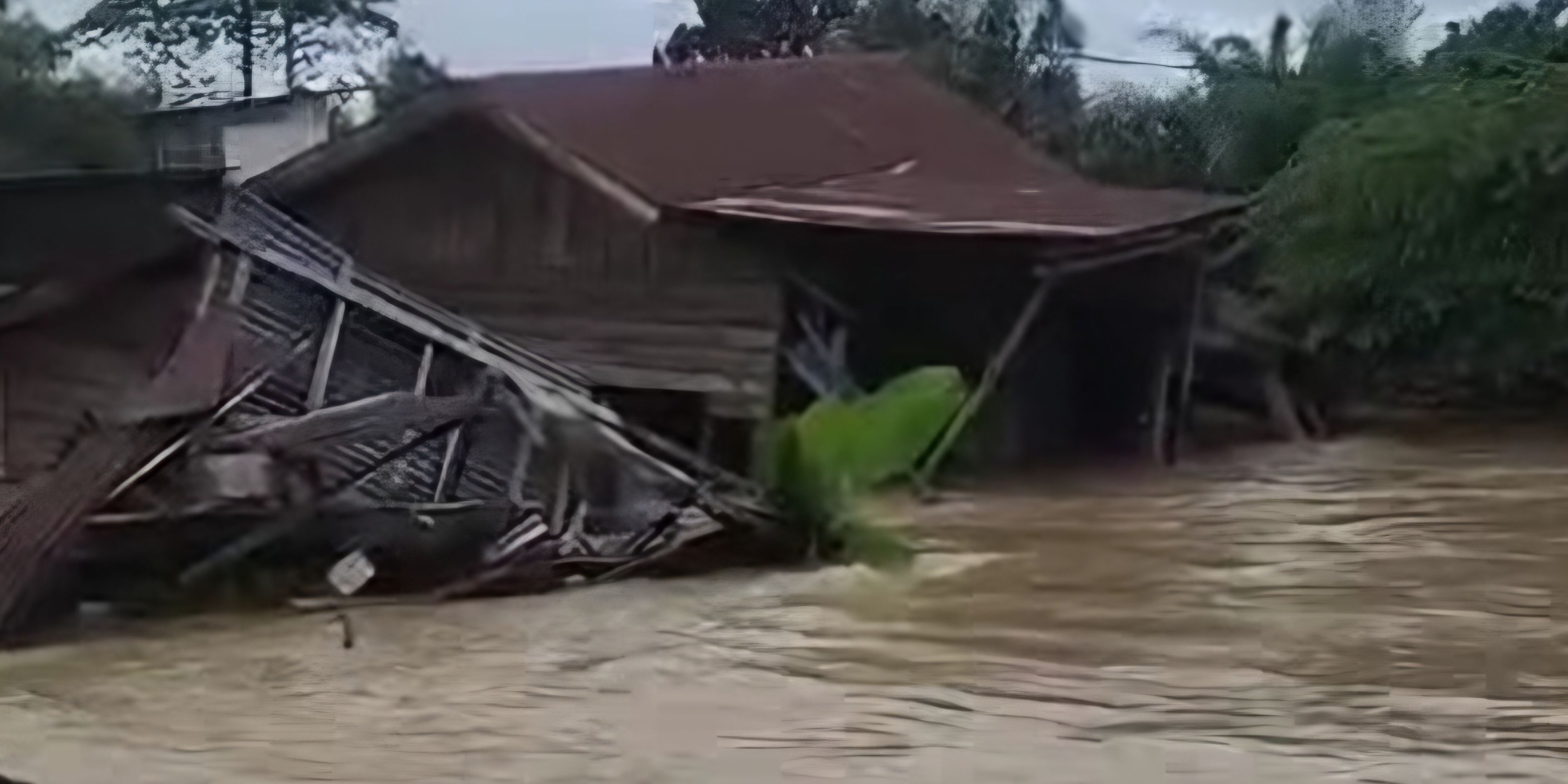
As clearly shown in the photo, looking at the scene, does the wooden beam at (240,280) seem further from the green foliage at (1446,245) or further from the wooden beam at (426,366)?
the green foliage at (1446,245)

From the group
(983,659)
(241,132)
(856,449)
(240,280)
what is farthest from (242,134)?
Result: (983,659)

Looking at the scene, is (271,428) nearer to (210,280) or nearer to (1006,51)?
(210,280)

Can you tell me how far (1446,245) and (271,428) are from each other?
1.03m

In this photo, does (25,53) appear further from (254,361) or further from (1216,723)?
(1216,723)

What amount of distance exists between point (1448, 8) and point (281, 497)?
Result: 1.11 m

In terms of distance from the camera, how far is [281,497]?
1.36 metres

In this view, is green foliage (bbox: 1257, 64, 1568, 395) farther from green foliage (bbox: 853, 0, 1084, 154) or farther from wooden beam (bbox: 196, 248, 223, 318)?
wooden beam (bbox: 196, 248, 223, 318)

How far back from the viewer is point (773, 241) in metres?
1.40

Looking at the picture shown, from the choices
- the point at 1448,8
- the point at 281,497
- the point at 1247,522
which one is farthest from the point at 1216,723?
the point at 281,497

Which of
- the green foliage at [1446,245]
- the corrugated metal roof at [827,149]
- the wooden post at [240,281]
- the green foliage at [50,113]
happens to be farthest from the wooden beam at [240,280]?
the green foliage at [1446,245]

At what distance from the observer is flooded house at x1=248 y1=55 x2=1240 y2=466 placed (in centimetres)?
136

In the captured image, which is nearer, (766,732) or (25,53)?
(766,732)

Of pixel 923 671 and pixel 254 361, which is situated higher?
pixel 254 361

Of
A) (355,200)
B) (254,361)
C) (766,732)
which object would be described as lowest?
(766,732)
